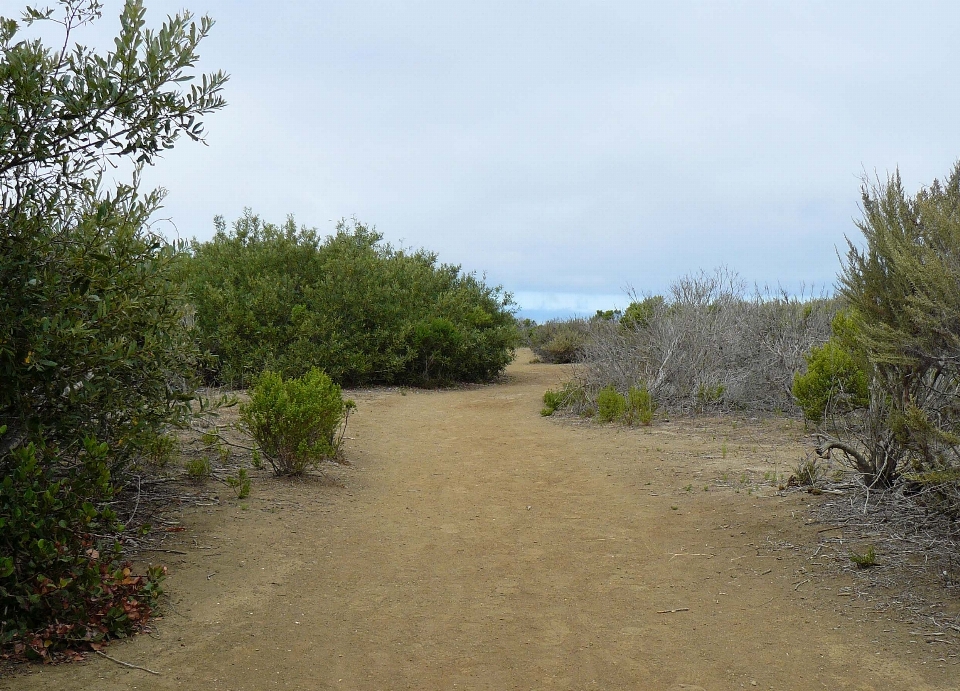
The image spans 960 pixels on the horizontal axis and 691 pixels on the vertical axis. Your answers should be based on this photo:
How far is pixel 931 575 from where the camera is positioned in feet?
16.5

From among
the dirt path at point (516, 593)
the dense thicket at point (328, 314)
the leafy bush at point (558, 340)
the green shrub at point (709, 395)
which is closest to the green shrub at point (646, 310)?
the green shrub at point (709, 395)

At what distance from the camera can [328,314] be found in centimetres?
1706

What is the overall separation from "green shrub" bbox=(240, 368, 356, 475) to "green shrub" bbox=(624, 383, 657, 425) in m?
5.25

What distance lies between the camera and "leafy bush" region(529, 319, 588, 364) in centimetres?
2723

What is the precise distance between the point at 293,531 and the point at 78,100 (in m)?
3.71

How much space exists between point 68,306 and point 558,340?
23908 millimetres

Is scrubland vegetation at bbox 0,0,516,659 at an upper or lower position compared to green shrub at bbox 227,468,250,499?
upper

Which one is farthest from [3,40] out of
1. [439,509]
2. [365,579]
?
[439,509]

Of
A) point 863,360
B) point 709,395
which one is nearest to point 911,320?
point 863,360

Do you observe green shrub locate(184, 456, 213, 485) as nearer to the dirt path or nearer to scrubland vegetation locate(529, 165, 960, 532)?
the dirt path

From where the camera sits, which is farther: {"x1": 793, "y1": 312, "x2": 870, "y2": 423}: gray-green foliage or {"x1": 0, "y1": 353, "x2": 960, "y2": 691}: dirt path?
{"x1": 793, "y1": 312, "x2": 870, "y2": 423}: gray-green foliage

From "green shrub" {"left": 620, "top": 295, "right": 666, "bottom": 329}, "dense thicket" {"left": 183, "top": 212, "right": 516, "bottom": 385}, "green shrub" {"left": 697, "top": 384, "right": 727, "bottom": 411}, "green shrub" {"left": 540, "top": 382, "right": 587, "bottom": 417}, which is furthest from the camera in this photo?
"dense thicket" {"left": 183, "top": 212, "right": 516, "bottom": 385}

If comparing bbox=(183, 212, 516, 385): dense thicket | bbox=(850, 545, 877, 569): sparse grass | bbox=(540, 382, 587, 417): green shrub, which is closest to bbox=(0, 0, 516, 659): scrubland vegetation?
bbox=(850, 545, 877, 569): sparse grass

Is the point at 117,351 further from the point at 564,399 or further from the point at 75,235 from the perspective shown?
the point at 564,399
